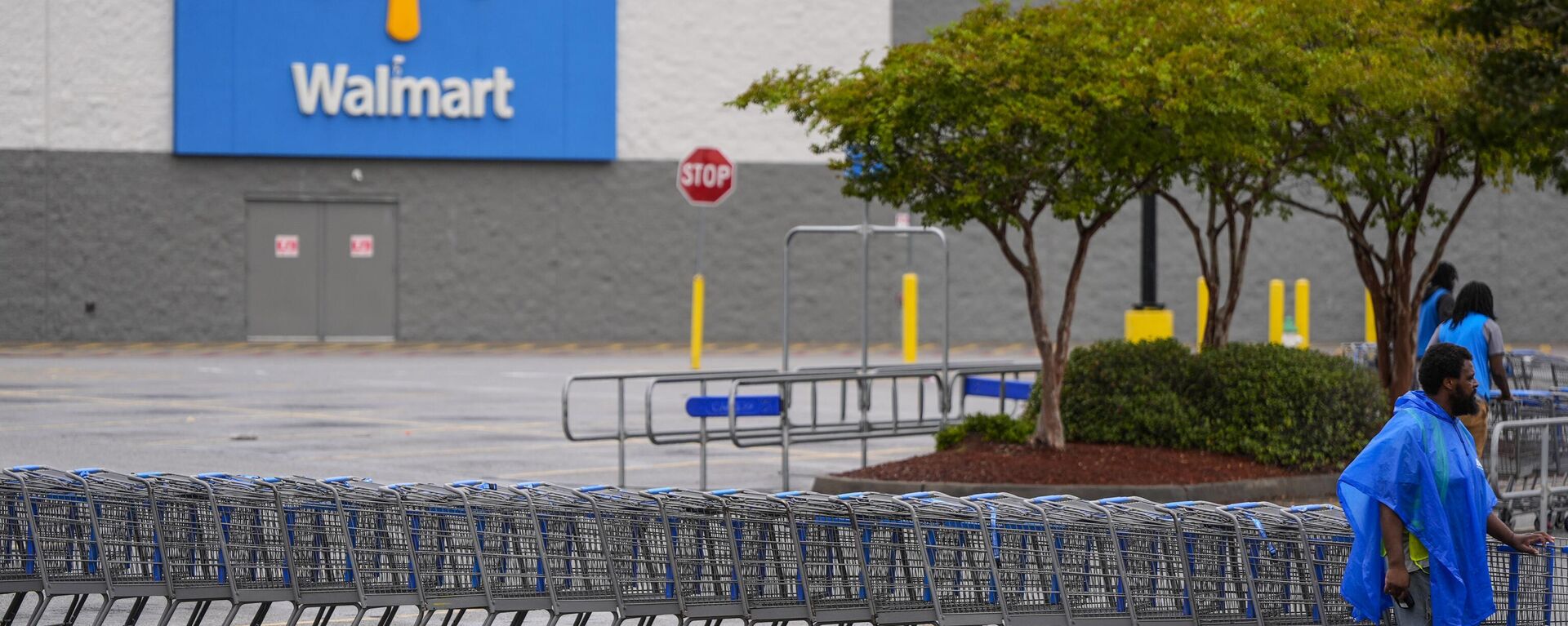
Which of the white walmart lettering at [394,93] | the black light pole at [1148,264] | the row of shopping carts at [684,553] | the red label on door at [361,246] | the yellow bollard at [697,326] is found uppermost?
the white walmart lettering at [394,93]

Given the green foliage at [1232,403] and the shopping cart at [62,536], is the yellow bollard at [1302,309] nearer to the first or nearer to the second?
the green foliage at [1232,403]

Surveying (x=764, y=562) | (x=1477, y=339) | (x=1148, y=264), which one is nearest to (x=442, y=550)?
(x=764, y=562)

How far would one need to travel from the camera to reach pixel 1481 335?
12.6 metres

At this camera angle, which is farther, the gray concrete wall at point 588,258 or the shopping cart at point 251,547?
the gray concrete wall at point 588,258

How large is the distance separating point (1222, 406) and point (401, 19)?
23.0 m

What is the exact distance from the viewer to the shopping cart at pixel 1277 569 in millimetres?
6867

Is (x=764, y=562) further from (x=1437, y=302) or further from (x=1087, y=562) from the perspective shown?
(x=1437, y=302)

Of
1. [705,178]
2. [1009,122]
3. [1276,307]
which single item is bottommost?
[1276,307]

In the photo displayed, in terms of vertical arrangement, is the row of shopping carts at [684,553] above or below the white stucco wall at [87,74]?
below

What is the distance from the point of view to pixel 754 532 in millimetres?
7492

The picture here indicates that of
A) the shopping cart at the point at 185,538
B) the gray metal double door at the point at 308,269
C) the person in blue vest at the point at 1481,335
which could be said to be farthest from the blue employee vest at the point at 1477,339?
the gray metal double door at the point at 308,269

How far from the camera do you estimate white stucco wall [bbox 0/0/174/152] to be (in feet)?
110

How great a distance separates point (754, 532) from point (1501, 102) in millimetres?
3106

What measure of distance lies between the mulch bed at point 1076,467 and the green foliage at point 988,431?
0.10 meters
